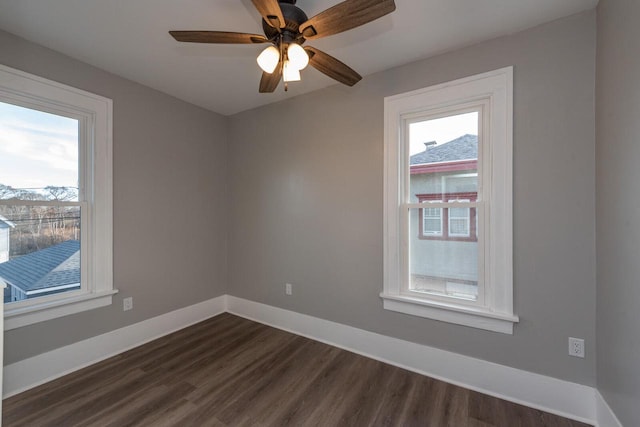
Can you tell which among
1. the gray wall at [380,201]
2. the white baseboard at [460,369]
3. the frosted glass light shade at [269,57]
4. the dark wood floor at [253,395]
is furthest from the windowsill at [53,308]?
the frosted glass light shade at [269,57]

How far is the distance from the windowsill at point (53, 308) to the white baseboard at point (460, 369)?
1.67 meters

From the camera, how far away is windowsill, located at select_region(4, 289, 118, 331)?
6.31 feet

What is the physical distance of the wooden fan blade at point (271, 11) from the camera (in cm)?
116

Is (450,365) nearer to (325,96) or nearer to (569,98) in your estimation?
(569,98)

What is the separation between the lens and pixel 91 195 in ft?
7.71

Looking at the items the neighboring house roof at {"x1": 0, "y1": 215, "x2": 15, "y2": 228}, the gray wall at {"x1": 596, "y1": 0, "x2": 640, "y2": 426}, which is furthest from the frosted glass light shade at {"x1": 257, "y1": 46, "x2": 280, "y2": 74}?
the neighboring house roof at {"x1": 0, "y1": 215, "x2": 15, "y2": 228}

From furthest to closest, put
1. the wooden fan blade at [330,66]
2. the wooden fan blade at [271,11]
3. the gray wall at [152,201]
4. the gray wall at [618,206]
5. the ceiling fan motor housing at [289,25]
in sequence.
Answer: the gray wall at [152,201]
the wooden fan blade at [330,66]
the ceiling fan motor housing at [289,25]
the gray wall at [618,206]
the wooden fan blade at [271,11]

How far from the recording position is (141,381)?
2066mm

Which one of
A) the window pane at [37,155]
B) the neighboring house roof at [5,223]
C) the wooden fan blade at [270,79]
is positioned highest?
the wooden fan blade at [270,79]

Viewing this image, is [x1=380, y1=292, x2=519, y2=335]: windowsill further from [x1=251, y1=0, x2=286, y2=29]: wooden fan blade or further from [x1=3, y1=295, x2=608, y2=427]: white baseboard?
[x1=251, y1=0, x2=286, y2=29]: wooden fan blade

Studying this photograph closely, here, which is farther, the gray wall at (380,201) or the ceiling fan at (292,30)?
the gray wall at (380,201)

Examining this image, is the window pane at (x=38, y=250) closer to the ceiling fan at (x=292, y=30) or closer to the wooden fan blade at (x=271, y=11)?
the ceiling fan at (x=292, y=30)

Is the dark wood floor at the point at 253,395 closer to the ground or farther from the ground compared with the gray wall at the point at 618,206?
closer to the ground

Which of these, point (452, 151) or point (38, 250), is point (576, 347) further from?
point (38, 250)
